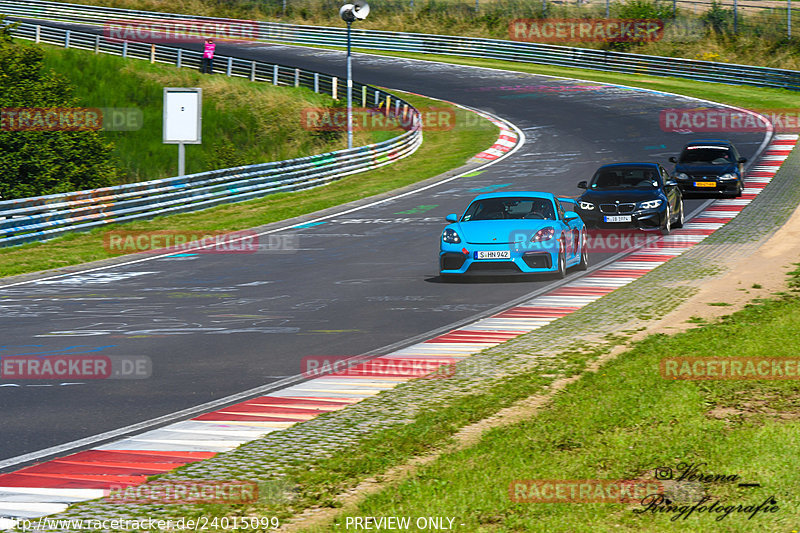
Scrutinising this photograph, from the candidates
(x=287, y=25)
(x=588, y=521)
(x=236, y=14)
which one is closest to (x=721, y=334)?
(x=588, y=521)

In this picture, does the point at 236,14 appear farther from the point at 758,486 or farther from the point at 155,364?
the point at 758,486

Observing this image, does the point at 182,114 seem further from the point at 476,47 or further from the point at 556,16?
the point at 556,16

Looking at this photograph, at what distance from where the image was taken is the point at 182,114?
29641 millimetres

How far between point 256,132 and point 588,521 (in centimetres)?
4275

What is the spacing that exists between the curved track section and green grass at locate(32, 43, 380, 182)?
1457 centimetres

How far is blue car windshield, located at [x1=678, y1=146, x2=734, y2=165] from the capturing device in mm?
26922

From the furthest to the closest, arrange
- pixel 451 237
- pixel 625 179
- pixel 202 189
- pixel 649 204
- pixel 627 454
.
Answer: pixel 202 189 < pixel 625 179 < pixel 649 204 < pixel 451 237 < pixel 627 454

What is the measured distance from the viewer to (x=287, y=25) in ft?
226

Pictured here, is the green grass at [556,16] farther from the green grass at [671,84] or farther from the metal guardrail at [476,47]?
the green grass at [671,84]

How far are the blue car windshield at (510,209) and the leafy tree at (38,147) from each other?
21.5m

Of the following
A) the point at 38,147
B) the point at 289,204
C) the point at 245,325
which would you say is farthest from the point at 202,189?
the point at 245,325

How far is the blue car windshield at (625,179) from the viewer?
21672mm

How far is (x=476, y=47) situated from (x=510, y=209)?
159 ft

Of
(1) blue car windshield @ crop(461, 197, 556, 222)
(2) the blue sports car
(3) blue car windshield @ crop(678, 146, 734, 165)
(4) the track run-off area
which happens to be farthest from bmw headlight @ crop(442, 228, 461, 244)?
(3) blue car windshield @ crop(678, 146, 734, 165)
